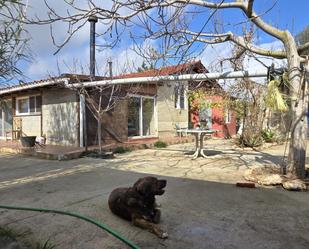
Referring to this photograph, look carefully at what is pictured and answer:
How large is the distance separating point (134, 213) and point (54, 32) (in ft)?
9.85

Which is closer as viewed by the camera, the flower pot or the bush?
the flower pot

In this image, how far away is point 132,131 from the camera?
14.9 m

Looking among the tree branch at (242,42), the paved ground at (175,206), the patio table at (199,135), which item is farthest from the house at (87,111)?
the paved ground at (175,206)

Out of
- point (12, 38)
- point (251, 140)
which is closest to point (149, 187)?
point (12, 38)

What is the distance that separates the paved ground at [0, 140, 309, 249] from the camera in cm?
369

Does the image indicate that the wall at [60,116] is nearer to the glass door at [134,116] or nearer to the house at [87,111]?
the house at [87,111]

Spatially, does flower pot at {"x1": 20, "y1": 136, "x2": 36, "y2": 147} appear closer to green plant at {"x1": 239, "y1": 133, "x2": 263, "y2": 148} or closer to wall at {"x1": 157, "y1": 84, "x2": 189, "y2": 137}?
wall at {"x1": 157, "y1": 84, "x2": 189, "y2": 137}

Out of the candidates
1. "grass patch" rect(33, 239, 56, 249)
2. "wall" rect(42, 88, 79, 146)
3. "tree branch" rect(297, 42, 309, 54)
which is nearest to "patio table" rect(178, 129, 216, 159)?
"tree branch" rect(297, 42, 309, 54)

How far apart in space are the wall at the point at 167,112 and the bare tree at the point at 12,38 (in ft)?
41.3

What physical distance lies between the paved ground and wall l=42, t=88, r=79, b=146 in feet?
12.8

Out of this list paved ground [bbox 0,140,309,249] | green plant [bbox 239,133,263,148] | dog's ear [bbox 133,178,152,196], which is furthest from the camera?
green plant [bbox 239,133,263,148]

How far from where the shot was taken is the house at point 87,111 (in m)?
12.7

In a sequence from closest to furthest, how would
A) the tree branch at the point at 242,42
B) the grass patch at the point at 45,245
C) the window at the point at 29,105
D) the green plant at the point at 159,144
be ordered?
the grass patch at the point at 45,245
the tree branch at the point at 242,42
the green plant at the point at 159,144
the window at the point at 29,105

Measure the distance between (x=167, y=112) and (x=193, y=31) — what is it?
1030 cm
